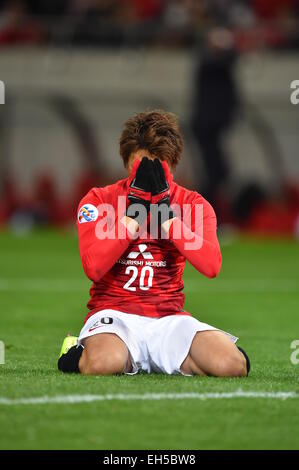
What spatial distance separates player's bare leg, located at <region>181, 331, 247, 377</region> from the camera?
6.46m

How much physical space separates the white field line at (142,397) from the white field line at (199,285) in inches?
311

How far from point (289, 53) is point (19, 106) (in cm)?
710

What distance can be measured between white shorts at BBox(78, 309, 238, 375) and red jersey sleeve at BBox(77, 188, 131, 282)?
11.4 inches

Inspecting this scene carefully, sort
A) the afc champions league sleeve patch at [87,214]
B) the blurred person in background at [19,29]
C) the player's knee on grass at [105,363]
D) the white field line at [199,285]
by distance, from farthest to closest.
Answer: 1. the blurred person in background at [19,29]
2. the white field line at [199,285]
3. the afc champions league sleeve patch at [87,214]
4. the player's knee on grass at [105,363]

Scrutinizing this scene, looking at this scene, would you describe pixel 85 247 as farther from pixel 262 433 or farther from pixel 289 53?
pixel 289 53

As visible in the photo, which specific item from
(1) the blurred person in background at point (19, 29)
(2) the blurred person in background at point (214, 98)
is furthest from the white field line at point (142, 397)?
(1) the blurred person in background at point (19, 29)

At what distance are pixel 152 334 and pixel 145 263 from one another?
475mm

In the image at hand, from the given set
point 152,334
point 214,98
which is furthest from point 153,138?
point 214,98

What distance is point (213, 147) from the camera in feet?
80.1

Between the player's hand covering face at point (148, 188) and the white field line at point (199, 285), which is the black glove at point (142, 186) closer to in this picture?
the player's hand covering face at point (148, 188)

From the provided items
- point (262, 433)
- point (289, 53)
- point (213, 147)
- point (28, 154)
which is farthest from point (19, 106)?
point (262, 433)

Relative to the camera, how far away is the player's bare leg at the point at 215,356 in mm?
6457

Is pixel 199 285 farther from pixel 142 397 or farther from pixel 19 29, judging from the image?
pixel 19 29

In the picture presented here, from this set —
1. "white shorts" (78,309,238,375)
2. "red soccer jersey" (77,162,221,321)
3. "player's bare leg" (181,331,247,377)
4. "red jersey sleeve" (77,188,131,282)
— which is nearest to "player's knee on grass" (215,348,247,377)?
"player's bare leg" (181,331,247,377)
